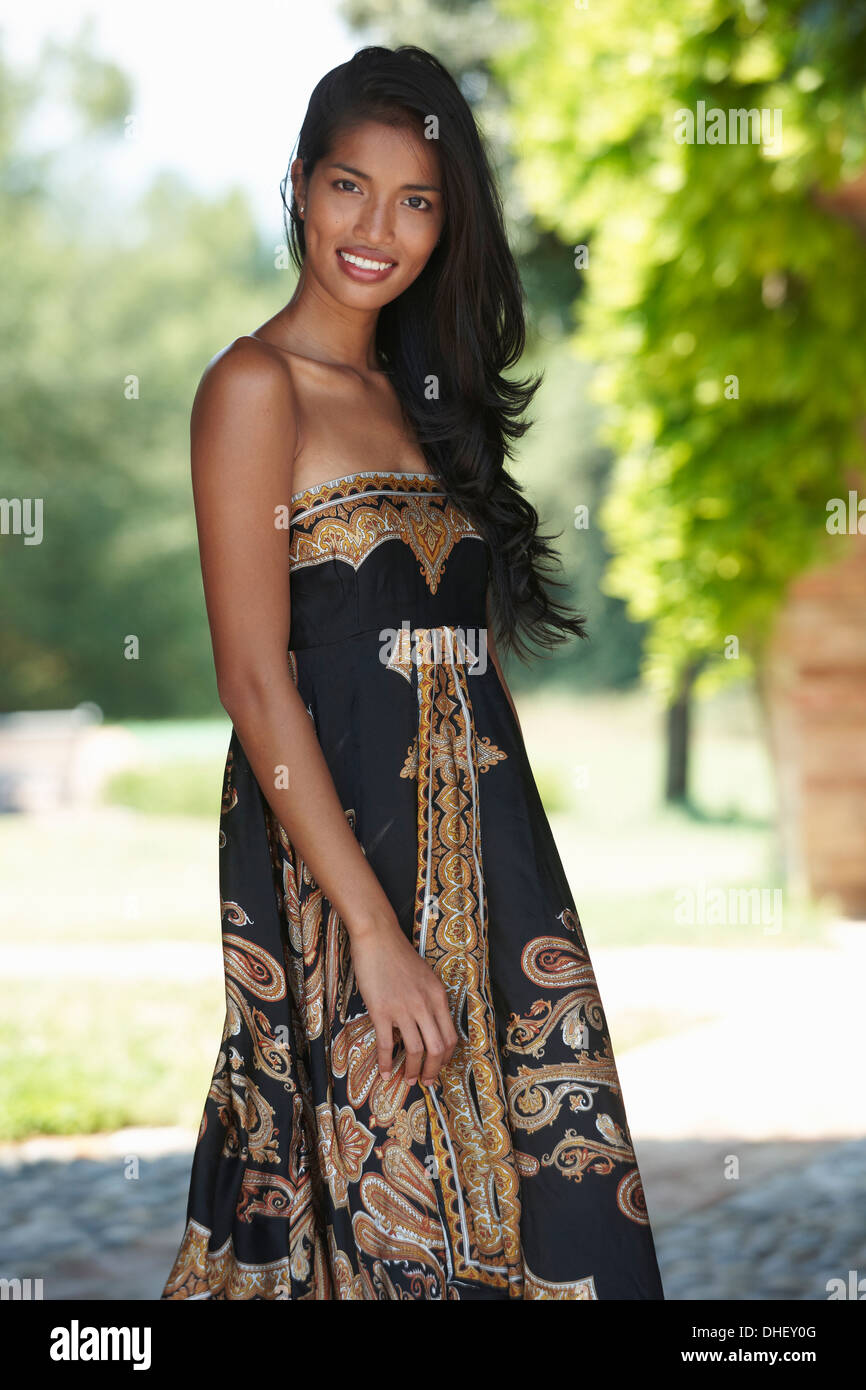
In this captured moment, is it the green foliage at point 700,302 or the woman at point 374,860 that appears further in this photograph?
the green foliage at point 700,302

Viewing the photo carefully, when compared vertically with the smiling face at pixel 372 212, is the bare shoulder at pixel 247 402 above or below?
below

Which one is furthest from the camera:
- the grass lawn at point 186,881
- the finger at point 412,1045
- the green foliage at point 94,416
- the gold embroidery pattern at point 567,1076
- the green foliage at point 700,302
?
the green foliage at point 94,416

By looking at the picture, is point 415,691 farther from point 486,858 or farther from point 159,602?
point 159,602

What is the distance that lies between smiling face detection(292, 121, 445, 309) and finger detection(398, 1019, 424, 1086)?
854mm

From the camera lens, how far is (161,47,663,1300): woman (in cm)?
168

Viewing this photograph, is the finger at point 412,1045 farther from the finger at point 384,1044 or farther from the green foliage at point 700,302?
the green foliage at point 700,302

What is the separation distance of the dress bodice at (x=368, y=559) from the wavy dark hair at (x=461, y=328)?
96 millimetres

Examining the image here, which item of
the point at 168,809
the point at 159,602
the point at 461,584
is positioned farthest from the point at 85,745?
the point at 461,584

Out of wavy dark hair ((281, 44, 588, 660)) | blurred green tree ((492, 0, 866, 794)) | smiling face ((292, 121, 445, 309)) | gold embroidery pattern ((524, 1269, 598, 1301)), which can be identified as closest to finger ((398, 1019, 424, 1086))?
gold embroidery pattern ((524, 1269, 598, 1301))

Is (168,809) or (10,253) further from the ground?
(10,253)

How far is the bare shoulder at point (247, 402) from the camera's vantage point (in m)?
1.68

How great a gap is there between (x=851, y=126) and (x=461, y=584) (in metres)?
3.05

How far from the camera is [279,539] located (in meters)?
1.70

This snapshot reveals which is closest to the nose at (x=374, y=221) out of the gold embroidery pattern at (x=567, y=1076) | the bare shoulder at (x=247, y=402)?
the bare shoulder at (x=247, y=402)
